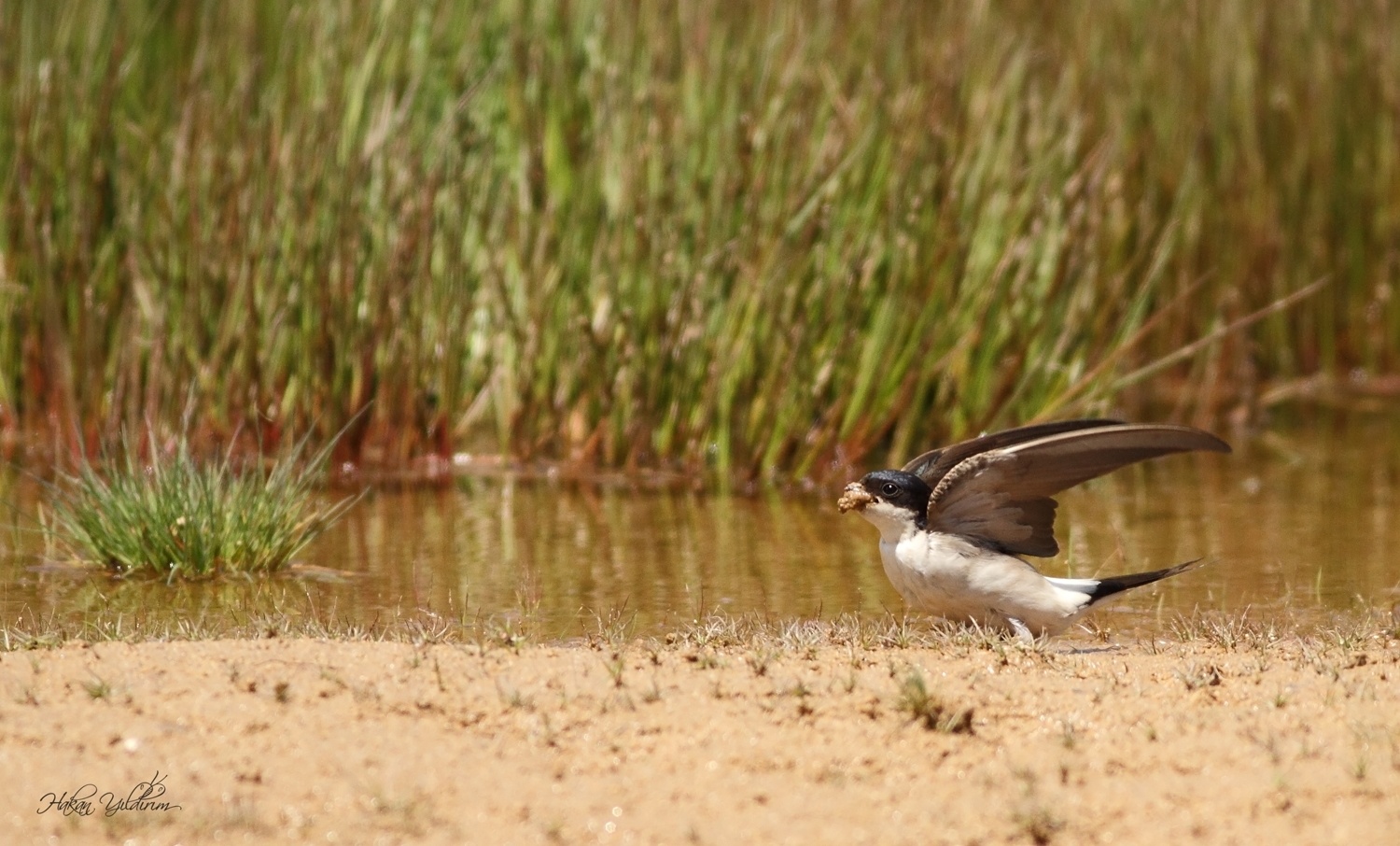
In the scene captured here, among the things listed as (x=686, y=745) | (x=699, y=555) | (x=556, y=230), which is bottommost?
(x=699, y=555)

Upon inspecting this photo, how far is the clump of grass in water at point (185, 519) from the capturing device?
5238 mm

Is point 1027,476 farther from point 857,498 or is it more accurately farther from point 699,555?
point 699,555

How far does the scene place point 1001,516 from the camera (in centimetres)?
462

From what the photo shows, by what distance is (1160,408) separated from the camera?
899cm

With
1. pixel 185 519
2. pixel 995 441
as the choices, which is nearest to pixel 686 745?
pixel 995 441

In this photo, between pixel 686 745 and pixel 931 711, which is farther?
pixel 931 711

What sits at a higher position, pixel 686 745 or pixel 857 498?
pixel 857 498

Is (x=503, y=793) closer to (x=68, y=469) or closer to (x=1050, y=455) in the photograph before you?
(x=1050, y=455)

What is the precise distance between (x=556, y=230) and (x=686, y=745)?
3825mm

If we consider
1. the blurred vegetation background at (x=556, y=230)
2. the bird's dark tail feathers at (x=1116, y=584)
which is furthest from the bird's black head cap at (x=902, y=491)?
the blurred vegetation background at (x=556, y=230)

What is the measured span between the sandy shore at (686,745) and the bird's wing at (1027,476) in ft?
1.58
